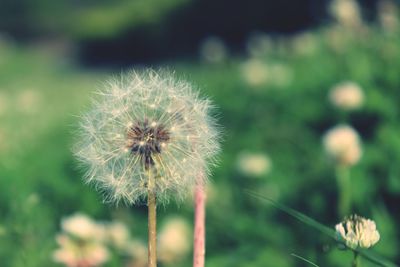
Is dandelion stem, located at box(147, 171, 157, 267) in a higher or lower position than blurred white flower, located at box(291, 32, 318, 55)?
lower

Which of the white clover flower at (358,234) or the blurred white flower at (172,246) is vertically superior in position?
the blurred white flower at (172,246)

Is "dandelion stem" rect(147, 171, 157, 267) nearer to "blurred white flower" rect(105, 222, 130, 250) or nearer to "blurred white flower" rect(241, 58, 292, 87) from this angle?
"blurred white flower" rect(105, 222, 130, 250)

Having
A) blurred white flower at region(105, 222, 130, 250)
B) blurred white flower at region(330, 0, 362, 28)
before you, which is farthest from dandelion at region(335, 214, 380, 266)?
blurred white flower at region(330, 0, 362, 28)

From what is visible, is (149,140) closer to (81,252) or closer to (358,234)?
(358,234)

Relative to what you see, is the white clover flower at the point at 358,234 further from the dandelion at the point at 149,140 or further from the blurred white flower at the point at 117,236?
the blurred white flower at the point at 117,236

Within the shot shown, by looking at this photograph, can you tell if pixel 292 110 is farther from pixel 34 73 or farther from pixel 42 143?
pixel 34 73

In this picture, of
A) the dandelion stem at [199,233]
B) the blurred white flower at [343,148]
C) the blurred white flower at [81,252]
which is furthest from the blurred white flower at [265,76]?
the dandelion stem at [199,233]

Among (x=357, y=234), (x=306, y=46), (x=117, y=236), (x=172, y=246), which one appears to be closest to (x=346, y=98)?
(x=172, y=246)
